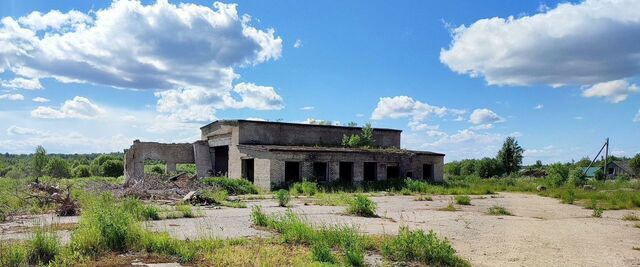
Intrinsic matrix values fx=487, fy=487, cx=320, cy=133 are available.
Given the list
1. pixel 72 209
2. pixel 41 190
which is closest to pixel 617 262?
pixel 72 209

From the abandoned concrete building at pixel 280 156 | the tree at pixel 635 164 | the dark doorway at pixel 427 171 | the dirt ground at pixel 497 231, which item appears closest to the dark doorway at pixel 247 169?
the abandoned concrete building at pixel 280 156

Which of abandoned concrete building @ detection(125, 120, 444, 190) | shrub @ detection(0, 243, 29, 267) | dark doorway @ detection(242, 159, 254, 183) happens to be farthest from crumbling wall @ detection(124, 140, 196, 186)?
shrub @ detection(0, 243, 29, 267)

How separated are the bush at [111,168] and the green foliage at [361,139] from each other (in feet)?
128

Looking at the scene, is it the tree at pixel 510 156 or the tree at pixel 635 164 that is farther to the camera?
the tree at pixel 635 164

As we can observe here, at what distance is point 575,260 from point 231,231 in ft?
23.4

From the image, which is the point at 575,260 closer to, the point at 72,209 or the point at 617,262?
the point at 617,262

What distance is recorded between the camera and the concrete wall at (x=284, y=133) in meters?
33.8

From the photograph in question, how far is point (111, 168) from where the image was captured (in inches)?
2542

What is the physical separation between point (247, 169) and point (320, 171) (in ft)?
16.7

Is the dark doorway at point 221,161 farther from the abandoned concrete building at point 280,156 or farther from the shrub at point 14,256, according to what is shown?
the shrub at point 14,256

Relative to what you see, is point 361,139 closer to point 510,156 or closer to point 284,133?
point 284,133

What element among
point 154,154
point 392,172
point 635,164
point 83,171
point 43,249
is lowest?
point 43,249

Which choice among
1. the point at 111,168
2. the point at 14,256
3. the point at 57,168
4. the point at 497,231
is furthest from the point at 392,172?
the point at 57,168

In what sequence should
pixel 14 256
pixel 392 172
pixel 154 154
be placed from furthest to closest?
pixel 392 172 → pixel 154 154 → pixel 14 256
